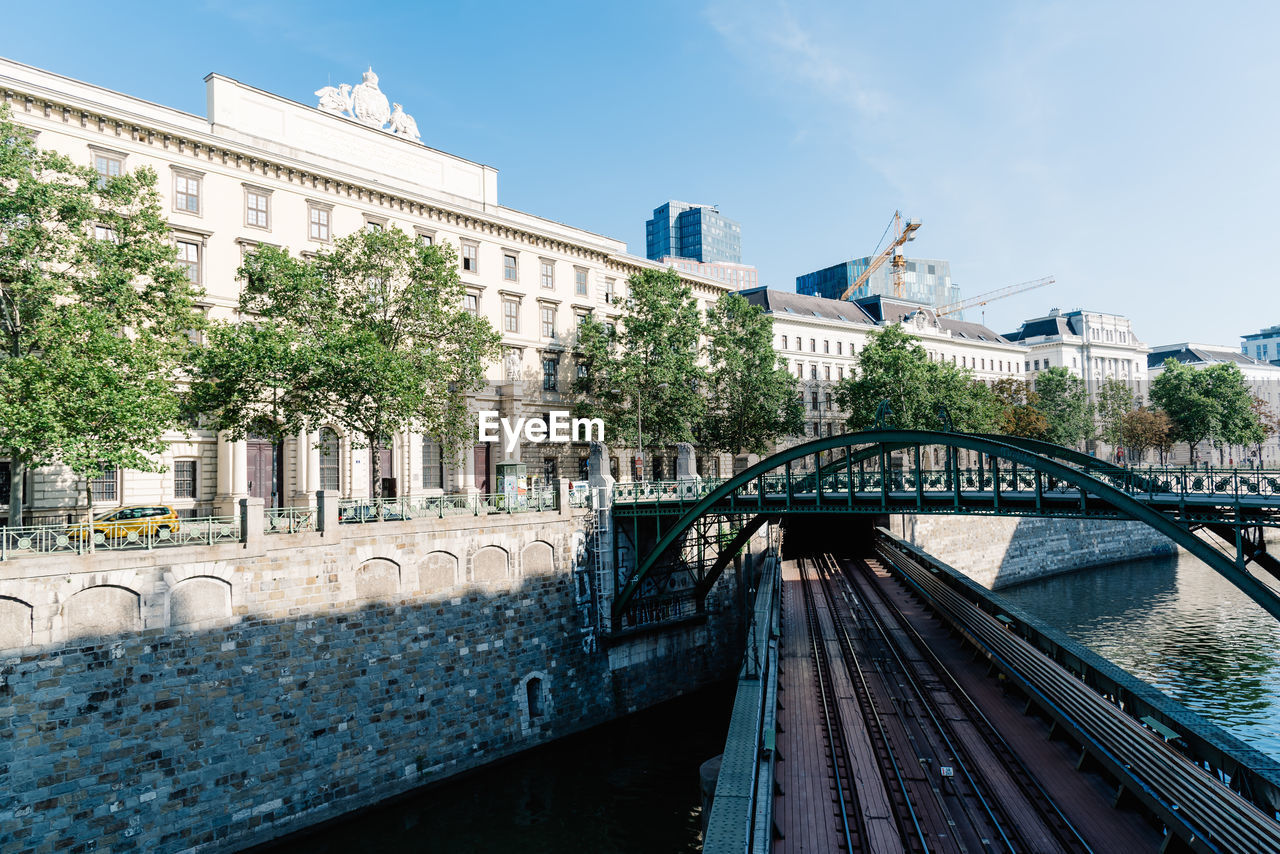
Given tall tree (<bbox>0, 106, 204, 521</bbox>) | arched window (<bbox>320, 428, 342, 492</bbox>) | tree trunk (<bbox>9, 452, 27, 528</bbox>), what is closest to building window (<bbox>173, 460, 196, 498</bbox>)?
arched window (<bbox>320, 428, 342, 492</bbox>)

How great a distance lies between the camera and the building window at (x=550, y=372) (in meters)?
51.0

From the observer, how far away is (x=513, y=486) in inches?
1321

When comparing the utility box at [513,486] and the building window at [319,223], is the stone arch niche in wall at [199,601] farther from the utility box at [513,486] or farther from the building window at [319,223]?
the building window at [319,223]

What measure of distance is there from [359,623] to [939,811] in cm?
1901

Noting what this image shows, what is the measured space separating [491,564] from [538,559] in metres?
2.35

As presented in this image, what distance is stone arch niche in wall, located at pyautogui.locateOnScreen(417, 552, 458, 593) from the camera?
28.1 m

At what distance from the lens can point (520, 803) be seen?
25172 millimetres

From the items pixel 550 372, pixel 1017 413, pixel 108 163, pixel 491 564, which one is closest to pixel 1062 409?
pixel 1017 413

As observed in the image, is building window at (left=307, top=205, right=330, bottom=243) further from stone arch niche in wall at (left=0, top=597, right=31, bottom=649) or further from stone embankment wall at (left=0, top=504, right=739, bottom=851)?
stone arch niche in wall at (left=0, top=597, right=31, bottom=649)

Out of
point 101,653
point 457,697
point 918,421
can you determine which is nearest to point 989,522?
point 918,421

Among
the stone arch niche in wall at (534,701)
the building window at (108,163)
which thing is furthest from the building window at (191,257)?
the stone arch niche in wall at (534,701)

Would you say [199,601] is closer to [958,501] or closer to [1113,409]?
[958,501]

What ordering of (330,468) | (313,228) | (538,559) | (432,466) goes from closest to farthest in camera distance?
1. (538,559)
2. (313,228)
3. (330,468)
4. (432,466)

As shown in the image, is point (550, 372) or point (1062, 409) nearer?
point (550, 372)
